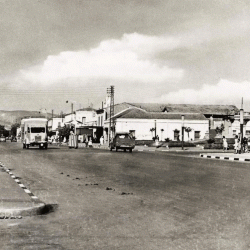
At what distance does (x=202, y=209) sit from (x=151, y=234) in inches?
99.0

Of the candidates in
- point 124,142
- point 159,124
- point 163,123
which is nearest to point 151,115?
point 159,124

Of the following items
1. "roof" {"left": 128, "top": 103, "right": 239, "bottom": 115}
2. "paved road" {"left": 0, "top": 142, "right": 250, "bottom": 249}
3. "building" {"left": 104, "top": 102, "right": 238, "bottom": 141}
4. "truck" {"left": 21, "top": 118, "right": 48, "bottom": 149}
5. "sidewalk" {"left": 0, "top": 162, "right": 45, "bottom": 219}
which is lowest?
"paved road" {"left": 0, "top": 142, "right": 250, "bottom": 249}

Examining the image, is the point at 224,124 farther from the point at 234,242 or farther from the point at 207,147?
the point at 234,242

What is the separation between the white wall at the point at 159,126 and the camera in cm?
8819

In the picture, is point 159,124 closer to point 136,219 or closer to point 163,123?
point 163,123

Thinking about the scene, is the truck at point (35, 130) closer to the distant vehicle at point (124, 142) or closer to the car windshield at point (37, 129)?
the car windshield at point (37, 129)

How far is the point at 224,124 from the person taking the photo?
3767 inches

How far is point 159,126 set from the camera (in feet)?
294

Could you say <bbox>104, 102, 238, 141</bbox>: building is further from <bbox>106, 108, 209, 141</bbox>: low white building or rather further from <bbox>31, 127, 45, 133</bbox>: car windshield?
<bbox>31, 127, 45, 133</bbox>: car windshield

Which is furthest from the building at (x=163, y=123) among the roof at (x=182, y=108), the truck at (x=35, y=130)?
the truck at (x=35, y=130)

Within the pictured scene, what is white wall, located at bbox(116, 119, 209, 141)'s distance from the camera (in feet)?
289

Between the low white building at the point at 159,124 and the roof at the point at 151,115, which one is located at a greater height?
the roof at the point at 151,115

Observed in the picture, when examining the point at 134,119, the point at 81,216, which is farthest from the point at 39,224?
the point at 134,119

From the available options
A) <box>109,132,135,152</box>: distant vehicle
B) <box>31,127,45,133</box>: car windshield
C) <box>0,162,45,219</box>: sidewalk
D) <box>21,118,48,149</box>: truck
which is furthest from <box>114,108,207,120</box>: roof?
<box>0,162,45,219</box>: sidewalk
